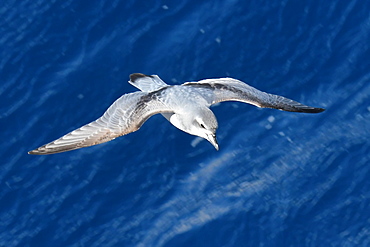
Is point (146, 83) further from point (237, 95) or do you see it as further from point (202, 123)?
point (202, 123)

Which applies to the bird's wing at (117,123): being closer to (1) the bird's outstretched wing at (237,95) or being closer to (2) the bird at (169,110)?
(2) the bird at (169,110)

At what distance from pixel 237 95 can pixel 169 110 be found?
1227 mm

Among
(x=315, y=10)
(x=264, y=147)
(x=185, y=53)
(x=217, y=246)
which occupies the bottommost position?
(x=217, y=246)

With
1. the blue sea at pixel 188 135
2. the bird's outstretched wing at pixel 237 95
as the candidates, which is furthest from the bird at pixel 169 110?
the blue sea at pixel 188 135

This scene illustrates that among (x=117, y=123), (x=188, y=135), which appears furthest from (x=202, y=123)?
(x=188, y=135)

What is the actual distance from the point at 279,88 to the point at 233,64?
1036 millimetres

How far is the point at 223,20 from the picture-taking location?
16.7 metres

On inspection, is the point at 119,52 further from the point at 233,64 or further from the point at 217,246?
the point at 217,246

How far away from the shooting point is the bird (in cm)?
1256

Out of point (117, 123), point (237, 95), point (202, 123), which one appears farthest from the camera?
point (237, 95)

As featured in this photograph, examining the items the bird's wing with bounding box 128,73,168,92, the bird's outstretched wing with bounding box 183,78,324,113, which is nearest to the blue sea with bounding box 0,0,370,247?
the bird's wing with bounding box 128,73,168,92

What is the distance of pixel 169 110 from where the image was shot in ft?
42.4

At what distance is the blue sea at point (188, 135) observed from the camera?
1452 cm

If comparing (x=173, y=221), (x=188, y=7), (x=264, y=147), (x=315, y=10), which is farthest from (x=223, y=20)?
(x=173, y=221)
